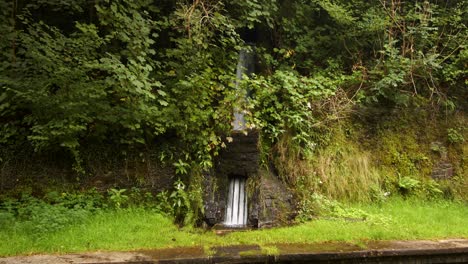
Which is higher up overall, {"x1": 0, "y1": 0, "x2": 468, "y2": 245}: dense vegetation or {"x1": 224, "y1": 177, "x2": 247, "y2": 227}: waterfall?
{"x1": 0, "y1": 0, "x2": 468, "y2": 245}: dense vegetation

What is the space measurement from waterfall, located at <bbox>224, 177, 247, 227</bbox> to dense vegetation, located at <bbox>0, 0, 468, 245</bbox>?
0.71 meters

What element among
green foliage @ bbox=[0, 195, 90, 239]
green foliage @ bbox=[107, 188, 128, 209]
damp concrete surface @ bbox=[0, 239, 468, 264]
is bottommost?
damp concrete surface @ bbox=[0, 239, 468, 264]

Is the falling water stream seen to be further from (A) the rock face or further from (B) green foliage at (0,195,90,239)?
(A) the rock face

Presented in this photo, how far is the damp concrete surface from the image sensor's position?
418 centimetres

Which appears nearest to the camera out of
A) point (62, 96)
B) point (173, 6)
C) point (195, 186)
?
point (62, 96)

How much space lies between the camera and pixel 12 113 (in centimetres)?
614

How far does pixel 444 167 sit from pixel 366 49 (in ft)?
11.3

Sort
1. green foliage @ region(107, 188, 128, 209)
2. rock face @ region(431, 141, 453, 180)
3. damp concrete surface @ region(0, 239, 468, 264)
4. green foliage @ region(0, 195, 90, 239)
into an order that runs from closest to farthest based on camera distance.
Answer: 1. damp concrete surface @ region(0, 239, 468, 264)
2. green foliage @ region(0, 195, 90, 239)
3. green foliage @ region(107, 188, 128, 209)
4. rock face @ region(431, 141, 453, 180)

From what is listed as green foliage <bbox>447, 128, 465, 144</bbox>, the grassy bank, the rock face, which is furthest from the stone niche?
green foliage <bbox>447, 128, 465, 144</bbox>

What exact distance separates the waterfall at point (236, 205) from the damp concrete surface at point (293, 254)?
1896 mm

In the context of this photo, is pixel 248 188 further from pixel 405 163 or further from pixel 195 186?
pixel 405 163

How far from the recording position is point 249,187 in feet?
22.7

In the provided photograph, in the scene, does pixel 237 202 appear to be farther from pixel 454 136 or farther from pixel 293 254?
pixel 454 136

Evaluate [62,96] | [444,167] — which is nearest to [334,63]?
[444,167]
